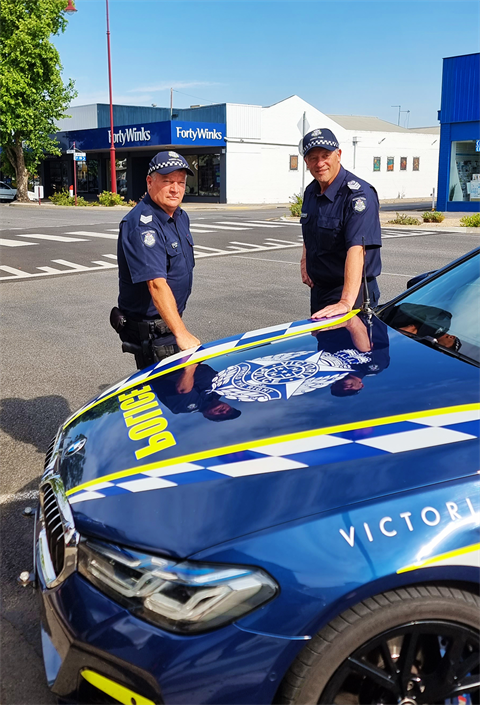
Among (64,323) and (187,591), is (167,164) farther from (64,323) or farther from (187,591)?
(64,323)

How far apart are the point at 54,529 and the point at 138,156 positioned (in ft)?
154

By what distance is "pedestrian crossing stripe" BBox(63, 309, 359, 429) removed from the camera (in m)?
2.83

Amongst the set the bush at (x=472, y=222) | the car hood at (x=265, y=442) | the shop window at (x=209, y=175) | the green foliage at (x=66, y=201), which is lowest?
the car hood at (x=265, y=442)

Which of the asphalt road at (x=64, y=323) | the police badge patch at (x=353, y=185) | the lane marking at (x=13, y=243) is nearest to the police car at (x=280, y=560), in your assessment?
the asphalt road at (x=64, y=323)

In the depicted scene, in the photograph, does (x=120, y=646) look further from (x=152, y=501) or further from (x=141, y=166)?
(x=141, y=166)

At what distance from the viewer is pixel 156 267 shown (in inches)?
145

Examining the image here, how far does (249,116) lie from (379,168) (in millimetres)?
11838

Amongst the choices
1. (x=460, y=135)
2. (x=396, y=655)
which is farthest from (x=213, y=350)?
(x=460, y=135)

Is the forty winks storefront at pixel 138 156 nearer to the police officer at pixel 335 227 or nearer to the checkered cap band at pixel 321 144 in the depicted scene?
the police officer at pixel 335 227

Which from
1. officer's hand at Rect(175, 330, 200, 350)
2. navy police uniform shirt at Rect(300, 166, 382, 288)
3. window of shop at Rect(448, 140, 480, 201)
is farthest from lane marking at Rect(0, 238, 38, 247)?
window of shop at Rect(448, 140, 480, 201)

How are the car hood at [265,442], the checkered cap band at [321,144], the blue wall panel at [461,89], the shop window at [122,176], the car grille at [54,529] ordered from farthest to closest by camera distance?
1. the shop window at [122,176]
2. the blue wall panel at [461,89]
3. the checkered cap band at [321,144]
4. the car grille at [54,529]
5. the car hood at [265,442]

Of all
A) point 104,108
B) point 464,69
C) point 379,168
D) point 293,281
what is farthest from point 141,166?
point 293,281

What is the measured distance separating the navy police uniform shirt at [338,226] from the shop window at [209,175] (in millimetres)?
39383

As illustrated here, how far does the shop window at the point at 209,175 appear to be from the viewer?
42750 mm
